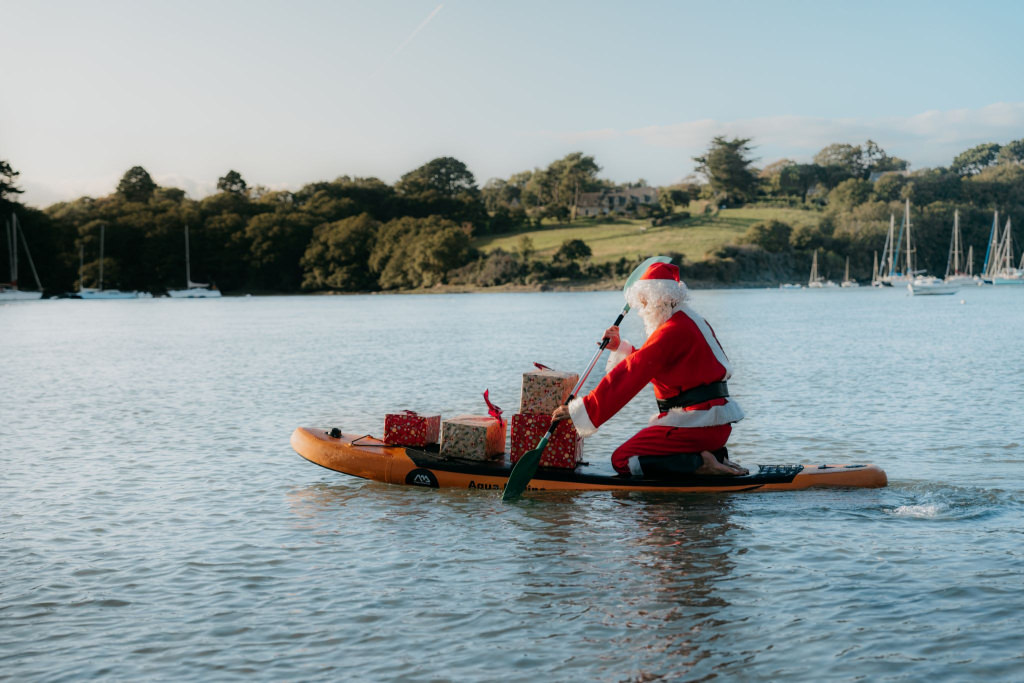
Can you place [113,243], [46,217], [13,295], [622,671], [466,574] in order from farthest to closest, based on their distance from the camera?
1. [113,243]
2. [46,217]
3. [13,295]
4. [466,574]
5. [622,671]

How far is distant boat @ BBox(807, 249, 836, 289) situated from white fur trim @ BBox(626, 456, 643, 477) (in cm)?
13247

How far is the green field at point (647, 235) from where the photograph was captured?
13162 cm

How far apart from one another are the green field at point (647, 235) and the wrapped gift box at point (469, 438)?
116907 millimetres

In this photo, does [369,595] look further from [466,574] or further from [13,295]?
[13,295]

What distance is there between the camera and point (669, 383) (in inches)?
352

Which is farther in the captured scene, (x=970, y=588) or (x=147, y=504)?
(x=147, y=504)

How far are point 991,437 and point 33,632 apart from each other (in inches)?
449

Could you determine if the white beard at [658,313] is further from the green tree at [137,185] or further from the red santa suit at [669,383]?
the green tree at [137,185]

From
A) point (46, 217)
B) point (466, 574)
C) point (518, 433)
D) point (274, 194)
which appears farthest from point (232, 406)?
point (274, 194)

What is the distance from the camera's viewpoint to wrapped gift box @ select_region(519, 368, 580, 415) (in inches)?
376

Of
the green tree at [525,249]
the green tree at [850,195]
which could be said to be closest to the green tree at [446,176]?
the green tree at [525,249]

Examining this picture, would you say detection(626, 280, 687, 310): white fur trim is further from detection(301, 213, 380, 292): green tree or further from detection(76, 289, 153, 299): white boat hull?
detection(301, 213, 380, 292): green tree

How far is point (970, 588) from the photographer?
6438mm

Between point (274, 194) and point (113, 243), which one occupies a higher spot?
point (274, 194)
